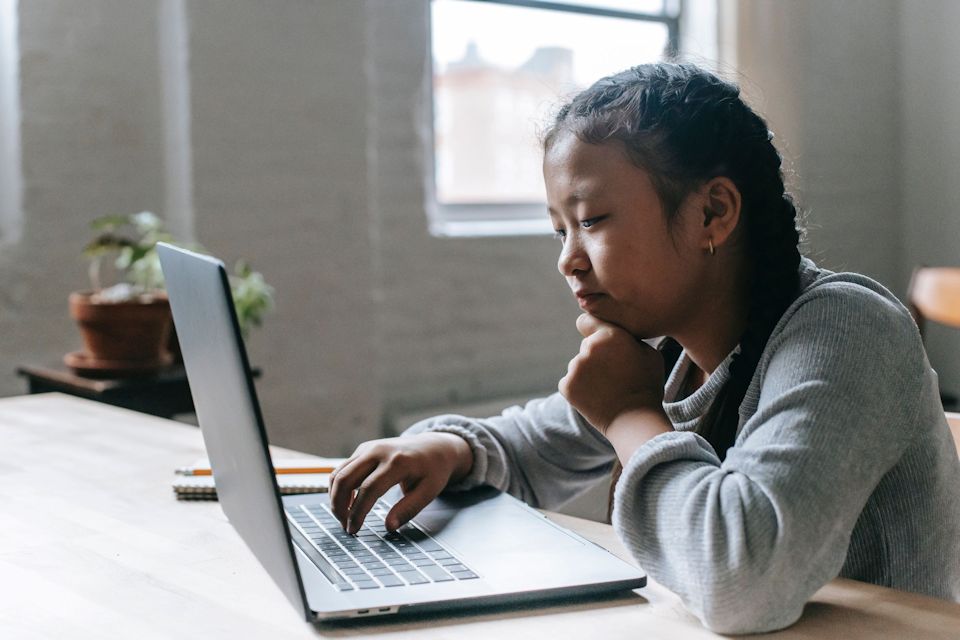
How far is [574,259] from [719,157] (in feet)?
0.56

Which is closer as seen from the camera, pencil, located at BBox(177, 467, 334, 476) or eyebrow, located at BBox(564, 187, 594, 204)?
eyebrow, located at BBox(564, 187, 594, 204)

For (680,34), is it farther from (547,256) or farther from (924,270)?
(924,270)

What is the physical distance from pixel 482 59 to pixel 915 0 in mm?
1912

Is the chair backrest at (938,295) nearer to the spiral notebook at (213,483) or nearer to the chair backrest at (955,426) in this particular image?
the chair backrest at (955,426)

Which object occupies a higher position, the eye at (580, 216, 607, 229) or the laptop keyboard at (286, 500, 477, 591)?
the eye at (580, 216, 607, 229)

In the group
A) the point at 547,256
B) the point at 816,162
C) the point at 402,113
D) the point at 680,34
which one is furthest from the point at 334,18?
the point at 816,162

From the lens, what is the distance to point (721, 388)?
1.08m

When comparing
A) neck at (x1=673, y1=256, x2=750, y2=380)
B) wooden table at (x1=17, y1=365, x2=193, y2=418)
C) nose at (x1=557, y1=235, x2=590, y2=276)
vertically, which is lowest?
wooden table at (x1=17, y1=365, x2=193, y2=418)

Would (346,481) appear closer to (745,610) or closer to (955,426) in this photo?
(745,610)

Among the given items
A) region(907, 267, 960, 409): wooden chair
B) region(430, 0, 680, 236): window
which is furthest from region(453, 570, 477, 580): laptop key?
region(430, 0, 680, 236): window

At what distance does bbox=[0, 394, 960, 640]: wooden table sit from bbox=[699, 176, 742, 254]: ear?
0.30 metres

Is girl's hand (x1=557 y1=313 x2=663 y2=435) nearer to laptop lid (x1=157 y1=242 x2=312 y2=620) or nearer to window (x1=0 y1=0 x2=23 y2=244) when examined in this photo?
laptop lid (x1=157 y1=242 x2=312 y2=620)

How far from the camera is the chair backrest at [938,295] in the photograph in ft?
6.77

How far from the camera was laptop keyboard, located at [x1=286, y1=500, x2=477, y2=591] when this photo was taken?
86 centimetres
